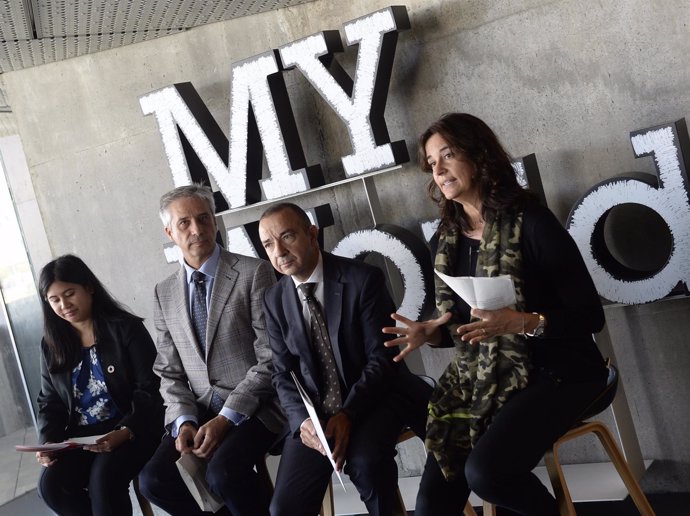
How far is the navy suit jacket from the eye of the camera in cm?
309

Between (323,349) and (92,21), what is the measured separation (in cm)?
214

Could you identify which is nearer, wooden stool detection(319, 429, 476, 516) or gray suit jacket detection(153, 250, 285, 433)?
wooden stool detection(319, 429, 476, 516)

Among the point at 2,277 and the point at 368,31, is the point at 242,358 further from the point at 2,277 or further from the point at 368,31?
the point at 2,277

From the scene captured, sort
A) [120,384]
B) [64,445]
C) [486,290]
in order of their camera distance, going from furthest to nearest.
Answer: [120,384] → [64,445] → [486,290]

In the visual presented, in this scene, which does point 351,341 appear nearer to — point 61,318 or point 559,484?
point 559,484

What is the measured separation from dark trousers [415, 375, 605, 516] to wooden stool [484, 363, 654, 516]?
3.0 inches

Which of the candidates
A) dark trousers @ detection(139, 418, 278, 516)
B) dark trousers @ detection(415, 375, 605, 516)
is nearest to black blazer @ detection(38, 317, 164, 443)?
dark trousers @ detection(139, 418, 278, 516)

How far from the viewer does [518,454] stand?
2.55 metres

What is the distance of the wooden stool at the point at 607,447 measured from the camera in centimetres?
271

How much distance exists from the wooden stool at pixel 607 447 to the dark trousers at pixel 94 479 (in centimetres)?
160

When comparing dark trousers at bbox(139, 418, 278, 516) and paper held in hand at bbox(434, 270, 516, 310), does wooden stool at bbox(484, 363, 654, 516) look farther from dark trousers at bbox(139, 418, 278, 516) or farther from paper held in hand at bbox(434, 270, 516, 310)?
dark trousers at bbox(139, 418, 278, 516)

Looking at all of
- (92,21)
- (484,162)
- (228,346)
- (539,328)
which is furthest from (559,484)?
(92,21)

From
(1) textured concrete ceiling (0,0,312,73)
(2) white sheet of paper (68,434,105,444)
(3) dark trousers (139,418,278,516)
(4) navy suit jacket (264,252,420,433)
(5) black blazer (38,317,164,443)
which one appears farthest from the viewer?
(1) textured concrete ceiling (0,0,312,73)

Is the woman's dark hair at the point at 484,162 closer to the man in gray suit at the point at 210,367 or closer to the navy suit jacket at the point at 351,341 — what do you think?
the navy suit jacket at the point at 351,341
